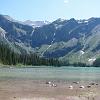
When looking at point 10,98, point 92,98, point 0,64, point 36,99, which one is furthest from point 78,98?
point 0,64

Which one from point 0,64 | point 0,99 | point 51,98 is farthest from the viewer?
point 0,64

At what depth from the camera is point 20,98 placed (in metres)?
37.3

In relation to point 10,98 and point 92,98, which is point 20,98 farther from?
point 92,98

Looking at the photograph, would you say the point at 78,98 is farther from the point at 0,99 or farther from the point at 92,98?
the point at 0,99

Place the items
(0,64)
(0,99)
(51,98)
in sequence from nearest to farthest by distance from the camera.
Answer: (0,99) → (51,98) → (0,64)

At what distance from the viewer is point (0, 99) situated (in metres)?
36.1

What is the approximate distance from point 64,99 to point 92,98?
145 inches

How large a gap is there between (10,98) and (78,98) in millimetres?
8274

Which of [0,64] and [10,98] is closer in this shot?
[10,98]

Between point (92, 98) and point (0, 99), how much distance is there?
11.2 m

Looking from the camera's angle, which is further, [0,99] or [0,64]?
[0,64]

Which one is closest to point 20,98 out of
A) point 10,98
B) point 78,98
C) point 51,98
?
point 10,98

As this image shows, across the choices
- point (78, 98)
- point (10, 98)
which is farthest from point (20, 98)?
point (78, 98)

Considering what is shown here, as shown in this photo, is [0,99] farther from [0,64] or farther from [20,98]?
[0,64]
